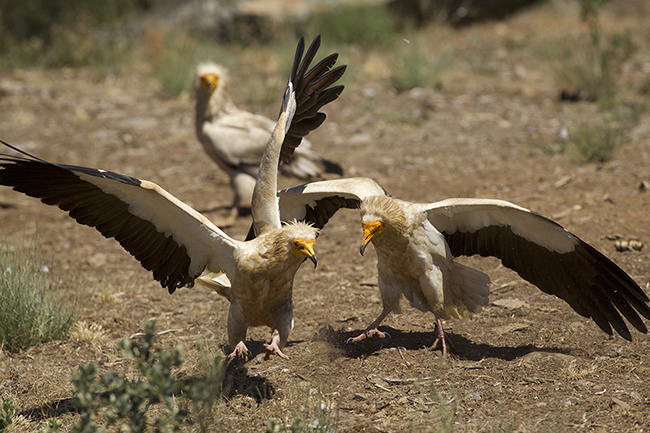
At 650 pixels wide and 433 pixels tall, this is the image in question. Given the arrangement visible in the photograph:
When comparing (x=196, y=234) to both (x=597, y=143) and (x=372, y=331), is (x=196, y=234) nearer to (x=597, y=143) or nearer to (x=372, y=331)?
(x=372, y=331)

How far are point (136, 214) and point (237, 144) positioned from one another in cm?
330

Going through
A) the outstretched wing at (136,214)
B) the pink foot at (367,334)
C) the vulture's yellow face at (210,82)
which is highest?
the vulture's yellow face at (210,82)

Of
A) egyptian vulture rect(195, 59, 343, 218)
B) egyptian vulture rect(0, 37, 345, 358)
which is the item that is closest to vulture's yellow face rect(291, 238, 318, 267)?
egyptian vulture rect(0, 37, 345, 358)

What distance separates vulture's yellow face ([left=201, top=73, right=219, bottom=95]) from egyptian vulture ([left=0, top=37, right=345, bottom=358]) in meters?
3.24

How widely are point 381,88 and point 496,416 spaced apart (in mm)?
7738

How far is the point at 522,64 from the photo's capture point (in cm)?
1123

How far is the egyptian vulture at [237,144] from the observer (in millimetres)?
7008

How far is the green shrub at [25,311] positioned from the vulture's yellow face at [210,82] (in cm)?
350

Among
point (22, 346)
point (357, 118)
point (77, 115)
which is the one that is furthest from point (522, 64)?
point (22, 346)

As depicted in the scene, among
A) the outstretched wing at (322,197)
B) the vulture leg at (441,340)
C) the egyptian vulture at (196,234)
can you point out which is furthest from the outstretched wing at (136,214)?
the vulture leg at (441,340)

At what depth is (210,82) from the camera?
7.32 metres

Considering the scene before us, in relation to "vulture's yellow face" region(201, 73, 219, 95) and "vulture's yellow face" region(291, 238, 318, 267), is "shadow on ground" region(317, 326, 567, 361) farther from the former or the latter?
"vulture's yellow face" region(201, 73, 219, 95)

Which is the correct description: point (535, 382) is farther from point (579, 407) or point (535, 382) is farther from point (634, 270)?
point (634, 270)

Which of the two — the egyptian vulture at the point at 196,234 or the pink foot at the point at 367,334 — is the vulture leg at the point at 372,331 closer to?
the pink foot at the point at 367,334
